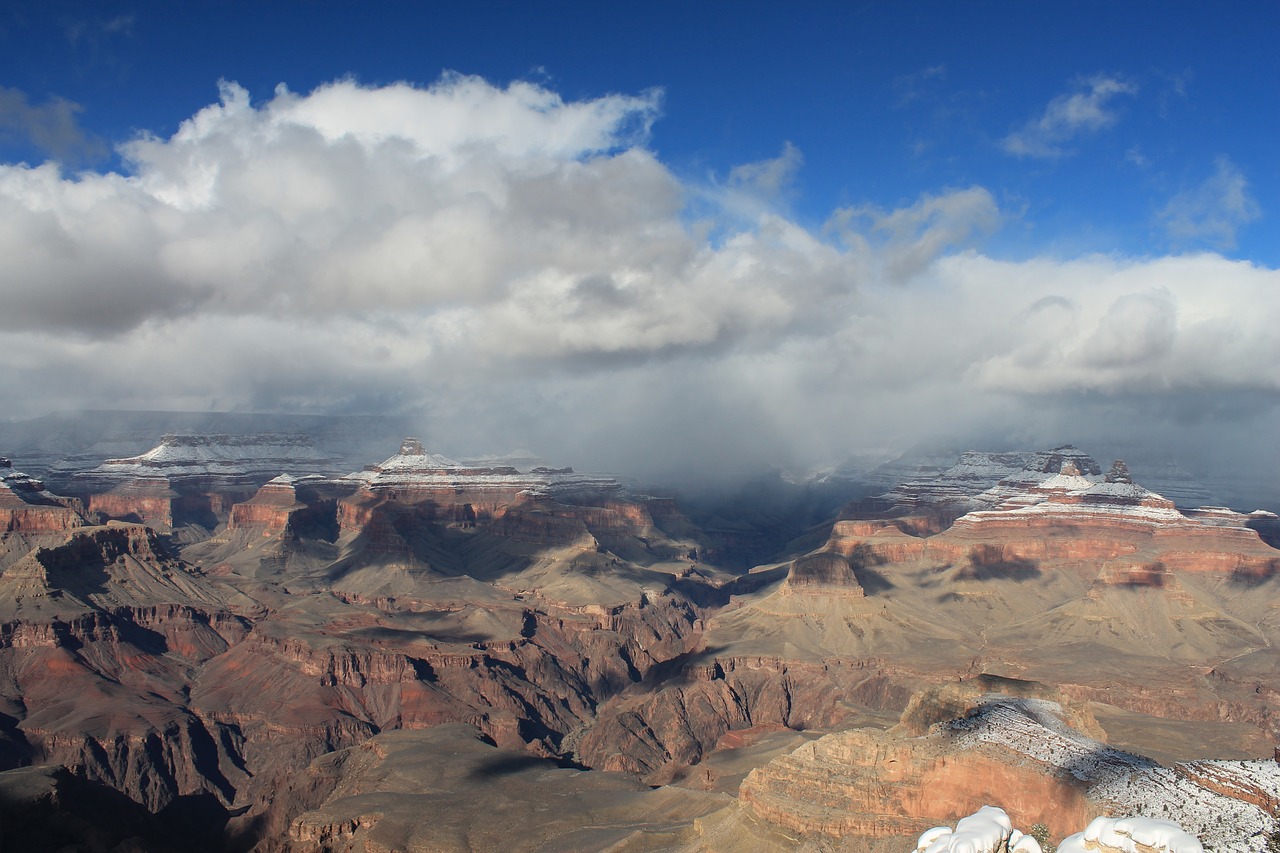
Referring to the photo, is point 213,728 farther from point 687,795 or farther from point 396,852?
point 687,795

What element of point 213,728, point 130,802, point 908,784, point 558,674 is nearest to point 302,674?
point 213,728

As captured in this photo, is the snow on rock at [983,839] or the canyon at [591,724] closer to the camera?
the snow on rock at [983,839]

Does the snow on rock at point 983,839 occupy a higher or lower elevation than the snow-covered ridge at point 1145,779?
higher

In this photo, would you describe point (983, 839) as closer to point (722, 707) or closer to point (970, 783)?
point (970, 783)

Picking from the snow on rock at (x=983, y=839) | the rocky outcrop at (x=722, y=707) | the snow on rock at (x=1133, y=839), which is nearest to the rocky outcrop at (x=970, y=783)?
the snow on rock at (x=1133, y=839)

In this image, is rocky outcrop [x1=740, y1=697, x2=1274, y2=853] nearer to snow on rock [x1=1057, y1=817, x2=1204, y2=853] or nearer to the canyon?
the canyon

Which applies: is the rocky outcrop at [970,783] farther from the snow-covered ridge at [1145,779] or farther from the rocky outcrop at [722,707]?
the rocky outcrop at [722,707]
